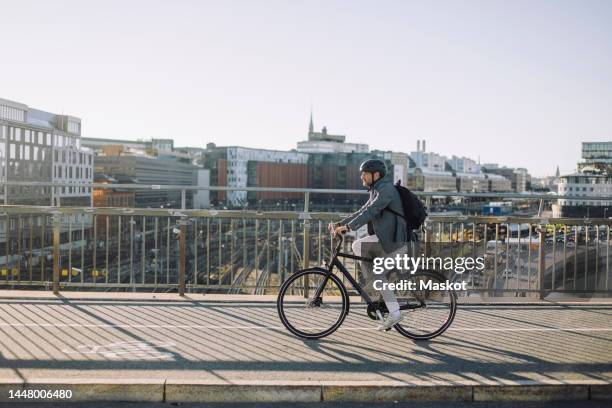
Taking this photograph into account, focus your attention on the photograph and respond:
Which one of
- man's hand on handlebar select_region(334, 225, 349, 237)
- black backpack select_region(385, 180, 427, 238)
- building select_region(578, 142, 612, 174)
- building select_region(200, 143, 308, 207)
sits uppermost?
building select_region(200, 143, 308, 207)

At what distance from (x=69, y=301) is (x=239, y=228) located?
10.6 ft

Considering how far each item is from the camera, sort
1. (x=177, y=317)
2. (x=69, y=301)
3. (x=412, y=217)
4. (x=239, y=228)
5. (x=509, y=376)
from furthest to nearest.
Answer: (x=239, y=228)
(x=69, y=301)
(x=177, y=317)
(x=412, y=217)
(x=509, y=376)

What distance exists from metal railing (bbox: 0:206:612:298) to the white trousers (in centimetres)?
212

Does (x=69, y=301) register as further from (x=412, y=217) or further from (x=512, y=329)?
(x=512, y=329)

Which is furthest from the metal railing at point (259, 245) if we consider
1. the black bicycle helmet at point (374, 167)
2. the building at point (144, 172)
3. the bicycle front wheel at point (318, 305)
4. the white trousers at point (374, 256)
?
the building at point (144, 172)

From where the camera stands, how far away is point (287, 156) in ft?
627

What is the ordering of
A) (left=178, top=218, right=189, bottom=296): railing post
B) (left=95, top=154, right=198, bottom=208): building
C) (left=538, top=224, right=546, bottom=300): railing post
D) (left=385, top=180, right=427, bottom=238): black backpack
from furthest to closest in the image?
1. (left=95, top=154, right=198, bottom=208): building
2. (left=538, top=224, right=546, bottom=300): railing post
3. (left=178, top=218, right=189, bottom=296): railing post
4. (left=385, top=180, right=427, bottom=238): black backpack

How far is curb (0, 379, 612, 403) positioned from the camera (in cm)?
468

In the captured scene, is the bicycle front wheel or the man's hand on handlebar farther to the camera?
the bicycle front wheel

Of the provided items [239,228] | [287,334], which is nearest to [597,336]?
[287,334]

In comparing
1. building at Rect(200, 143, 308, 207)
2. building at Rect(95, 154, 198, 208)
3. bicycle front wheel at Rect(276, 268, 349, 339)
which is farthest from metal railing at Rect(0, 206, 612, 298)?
building at Rect(200, 143, 308, 207)

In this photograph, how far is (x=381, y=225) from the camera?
620cm

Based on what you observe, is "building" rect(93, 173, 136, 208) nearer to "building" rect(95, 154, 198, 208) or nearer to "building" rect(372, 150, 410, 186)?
"building" rect(95, 154, 198, 208)

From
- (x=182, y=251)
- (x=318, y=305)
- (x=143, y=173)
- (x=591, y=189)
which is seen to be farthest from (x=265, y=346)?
(x=143, y=173)
